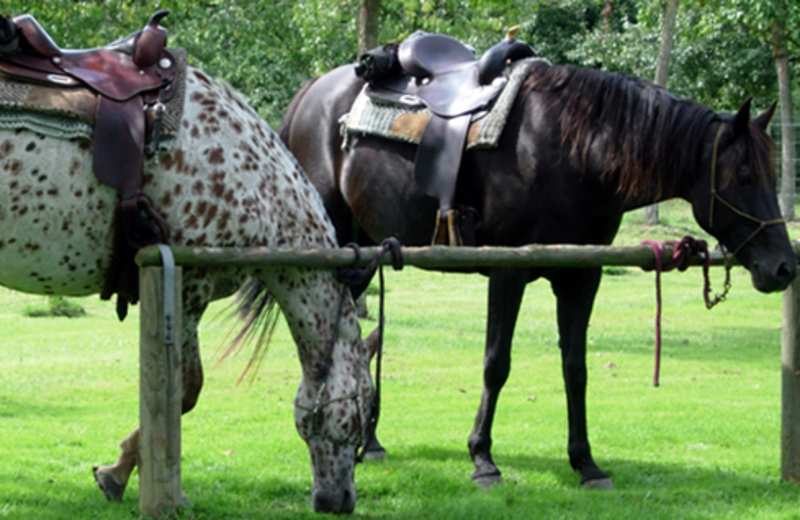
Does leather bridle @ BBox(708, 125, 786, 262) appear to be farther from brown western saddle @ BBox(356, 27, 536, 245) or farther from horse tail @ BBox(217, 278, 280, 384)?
horse tail @ BBox(217, 278, 280, 384)

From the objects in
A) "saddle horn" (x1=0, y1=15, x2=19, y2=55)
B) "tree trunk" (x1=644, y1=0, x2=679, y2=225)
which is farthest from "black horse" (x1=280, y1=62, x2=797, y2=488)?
"tree trunk" (x1=644, y1=0, x2=679, y2=225)

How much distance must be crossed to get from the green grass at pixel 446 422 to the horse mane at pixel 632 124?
4.84ft

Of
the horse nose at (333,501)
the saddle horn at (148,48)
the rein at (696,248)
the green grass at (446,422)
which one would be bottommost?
the green grass at (446,422)

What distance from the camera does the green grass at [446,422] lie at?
440cm

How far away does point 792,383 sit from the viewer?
15.4 ft

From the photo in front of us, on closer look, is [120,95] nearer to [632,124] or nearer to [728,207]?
[632,124]

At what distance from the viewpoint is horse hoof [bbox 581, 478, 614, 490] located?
15.8 feet

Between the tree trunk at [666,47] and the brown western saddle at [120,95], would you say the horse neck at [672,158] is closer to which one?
the brown western saddle at [120,95]

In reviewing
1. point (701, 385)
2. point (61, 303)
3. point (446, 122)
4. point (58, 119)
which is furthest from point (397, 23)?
point (58, 119)

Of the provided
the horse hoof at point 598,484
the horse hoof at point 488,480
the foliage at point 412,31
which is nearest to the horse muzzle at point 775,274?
the horse hoof at point 598,484

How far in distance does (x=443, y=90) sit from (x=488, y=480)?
2.06 m

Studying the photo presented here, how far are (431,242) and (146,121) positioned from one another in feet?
6.75

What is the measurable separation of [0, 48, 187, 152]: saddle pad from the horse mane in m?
2.08

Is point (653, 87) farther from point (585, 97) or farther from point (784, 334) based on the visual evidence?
point (784, 334)
